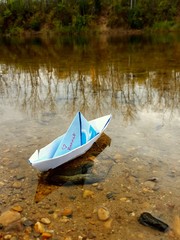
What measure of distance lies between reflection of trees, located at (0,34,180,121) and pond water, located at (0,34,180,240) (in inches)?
1.4

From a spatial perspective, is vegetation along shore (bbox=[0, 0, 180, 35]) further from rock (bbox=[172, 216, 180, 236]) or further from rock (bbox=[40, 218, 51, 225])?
rock (bbox=[40, 218, 51, 225])

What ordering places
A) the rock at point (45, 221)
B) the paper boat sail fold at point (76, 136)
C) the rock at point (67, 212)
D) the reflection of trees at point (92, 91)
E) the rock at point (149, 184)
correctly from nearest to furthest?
the rock at point (45, 221)
the rock at point (67, 212)
the rock at point (149, 184)
the paper boat sail fold at point (76, 136)
the reflection of trees at point (92, 91)

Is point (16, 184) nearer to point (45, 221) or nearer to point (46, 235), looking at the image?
point (45, 221)

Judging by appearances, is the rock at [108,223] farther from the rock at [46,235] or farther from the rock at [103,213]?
the rock at [46,235]

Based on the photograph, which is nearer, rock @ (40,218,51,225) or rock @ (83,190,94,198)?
rock @ (40,218,51,225)

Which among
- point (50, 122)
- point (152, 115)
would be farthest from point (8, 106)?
point (152, 115)

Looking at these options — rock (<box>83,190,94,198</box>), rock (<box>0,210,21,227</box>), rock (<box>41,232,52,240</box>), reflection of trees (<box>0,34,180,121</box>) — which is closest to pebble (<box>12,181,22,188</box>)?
rock (<box>0,210,21,227</box>)

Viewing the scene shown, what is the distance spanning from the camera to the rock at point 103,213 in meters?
3.93

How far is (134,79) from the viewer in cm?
1177

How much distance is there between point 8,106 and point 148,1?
43501mm

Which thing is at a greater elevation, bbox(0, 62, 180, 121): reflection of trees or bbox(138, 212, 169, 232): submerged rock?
bbox(0, 62, 180, 121): reflection of trees

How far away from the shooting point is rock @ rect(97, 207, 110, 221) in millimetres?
3930

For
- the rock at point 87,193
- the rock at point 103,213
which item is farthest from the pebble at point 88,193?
the rock at point 103,213

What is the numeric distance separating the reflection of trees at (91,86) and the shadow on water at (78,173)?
2168 mm
